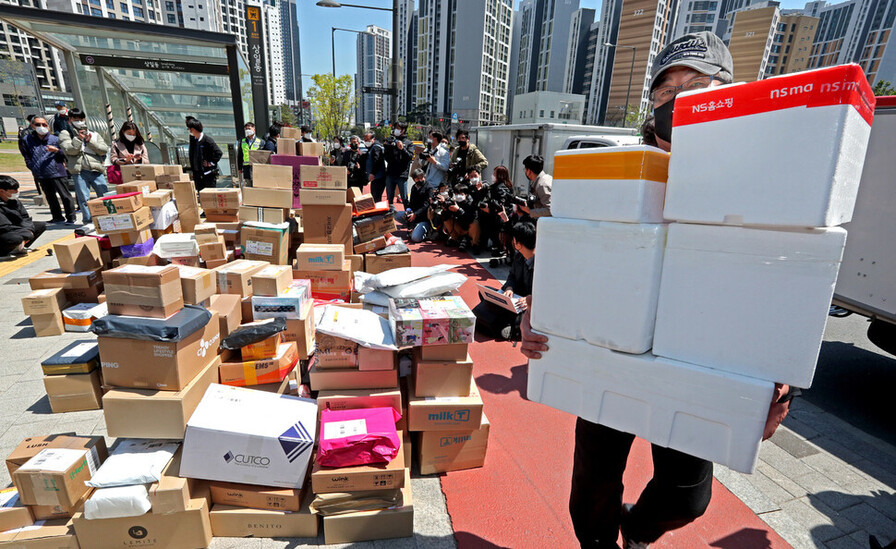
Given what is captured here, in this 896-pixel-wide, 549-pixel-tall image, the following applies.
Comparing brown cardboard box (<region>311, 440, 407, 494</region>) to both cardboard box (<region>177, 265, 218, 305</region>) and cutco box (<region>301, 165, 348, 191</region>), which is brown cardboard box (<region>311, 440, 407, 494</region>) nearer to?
cardboard box (<region>177, 265, 218, 305</region>)

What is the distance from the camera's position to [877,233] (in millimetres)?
3414

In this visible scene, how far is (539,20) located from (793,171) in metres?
119

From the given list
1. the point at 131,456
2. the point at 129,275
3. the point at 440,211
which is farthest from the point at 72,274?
the point at 440,211

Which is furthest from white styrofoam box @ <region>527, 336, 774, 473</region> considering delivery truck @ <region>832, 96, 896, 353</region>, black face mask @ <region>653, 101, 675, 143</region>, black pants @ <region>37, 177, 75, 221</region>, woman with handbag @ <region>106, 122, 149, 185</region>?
black pants @ <region>37, 177, 75, 221</region>

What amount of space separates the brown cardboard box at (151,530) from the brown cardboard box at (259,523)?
0.07 m

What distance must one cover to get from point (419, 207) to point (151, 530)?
720cm

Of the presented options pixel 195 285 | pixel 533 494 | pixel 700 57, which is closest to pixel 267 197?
pixel 195 285

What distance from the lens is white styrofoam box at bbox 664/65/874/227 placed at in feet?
2.74

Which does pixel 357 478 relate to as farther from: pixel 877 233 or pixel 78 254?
pixel 877 233

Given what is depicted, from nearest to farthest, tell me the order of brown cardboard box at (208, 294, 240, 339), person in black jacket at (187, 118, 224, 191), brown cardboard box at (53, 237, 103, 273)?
brown cardboard box at (208, 294, 240, 339), brown cardboard box at (53, 237, 103, 273), person in black jacket at (187, 118, 224, 191)

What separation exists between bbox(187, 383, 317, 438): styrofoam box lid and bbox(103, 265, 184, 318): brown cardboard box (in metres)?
0.55

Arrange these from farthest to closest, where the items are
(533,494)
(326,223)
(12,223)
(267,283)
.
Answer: (12,223) → (326,223) → (267,283) → (533,494)

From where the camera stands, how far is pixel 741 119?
0.92m

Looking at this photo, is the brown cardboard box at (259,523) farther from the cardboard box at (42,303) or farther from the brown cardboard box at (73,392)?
the cardboard box at (42,303)
